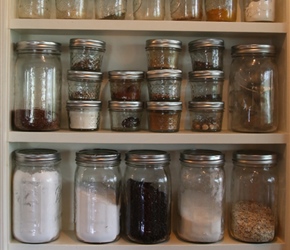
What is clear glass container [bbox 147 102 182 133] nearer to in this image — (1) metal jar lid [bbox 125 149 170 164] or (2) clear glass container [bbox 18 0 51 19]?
(1) metal jar lid [bbox 125 149 170 164]

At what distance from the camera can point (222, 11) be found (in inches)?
→ 49.3

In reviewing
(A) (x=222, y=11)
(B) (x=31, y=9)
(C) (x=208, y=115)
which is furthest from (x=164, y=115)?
(B) (x=31, y=9)

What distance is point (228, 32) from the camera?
124 cm

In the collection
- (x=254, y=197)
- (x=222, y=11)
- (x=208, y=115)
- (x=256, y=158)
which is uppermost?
(x=222, y=11)

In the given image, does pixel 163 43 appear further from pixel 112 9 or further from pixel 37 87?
pixel 37 87

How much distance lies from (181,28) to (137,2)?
159 millimetres

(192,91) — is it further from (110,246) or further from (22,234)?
(22,234)

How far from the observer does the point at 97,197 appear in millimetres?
1217

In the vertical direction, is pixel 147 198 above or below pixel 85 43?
below

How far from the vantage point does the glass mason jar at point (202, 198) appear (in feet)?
4.01

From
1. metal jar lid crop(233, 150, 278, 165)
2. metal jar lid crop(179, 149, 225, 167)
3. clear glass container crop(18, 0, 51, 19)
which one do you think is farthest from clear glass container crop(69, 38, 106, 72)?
metal jar lid crop(233, 150, 278, 165)

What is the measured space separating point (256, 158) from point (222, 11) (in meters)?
0.41

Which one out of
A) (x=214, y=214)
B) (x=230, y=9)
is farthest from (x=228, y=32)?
(x=214, y=214)

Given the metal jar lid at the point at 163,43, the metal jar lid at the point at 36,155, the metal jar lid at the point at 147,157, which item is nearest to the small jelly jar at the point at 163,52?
the metal jar lid at the point at 163,43
